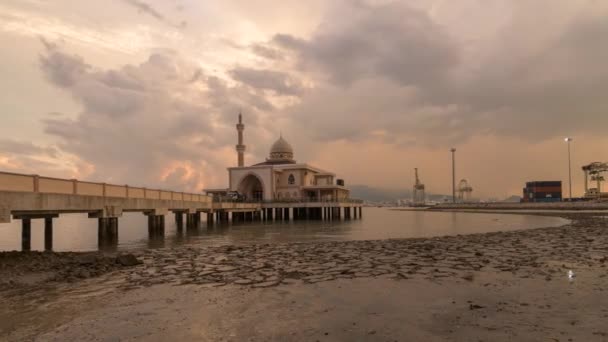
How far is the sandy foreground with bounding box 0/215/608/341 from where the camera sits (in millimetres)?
6656

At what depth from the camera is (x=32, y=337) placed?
21.8 feet

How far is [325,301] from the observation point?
8641 mm

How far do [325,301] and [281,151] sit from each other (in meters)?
68.6

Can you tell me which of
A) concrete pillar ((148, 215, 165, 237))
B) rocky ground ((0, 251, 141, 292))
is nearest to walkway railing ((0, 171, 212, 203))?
concrete pillar ((148, 215, 165, 237))

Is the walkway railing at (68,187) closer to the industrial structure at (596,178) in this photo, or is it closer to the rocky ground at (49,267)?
the rocky ground at (49,267)

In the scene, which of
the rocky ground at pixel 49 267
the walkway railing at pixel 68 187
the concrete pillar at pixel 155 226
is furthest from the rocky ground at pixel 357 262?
the concrete pillar at pixel 155 226

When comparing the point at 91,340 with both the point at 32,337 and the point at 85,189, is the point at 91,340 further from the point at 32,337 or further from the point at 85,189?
the point at 85,189

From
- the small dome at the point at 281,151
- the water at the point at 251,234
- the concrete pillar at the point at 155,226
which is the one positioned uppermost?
the small dome at the point at 281,151

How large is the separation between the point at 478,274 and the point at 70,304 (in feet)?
31.1

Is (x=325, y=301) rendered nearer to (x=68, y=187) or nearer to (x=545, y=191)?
(x=68, y=187)

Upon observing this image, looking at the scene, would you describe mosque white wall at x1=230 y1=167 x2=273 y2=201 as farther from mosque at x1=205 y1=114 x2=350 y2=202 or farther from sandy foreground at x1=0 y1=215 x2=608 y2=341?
sandy foreground at x1=0 y1=215 x2=608 y2=341

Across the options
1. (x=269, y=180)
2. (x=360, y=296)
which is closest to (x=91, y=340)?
(x=360, y=296)

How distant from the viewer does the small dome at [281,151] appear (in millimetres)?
76500

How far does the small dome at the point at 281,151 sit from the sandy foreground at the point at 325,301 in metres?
62.1
